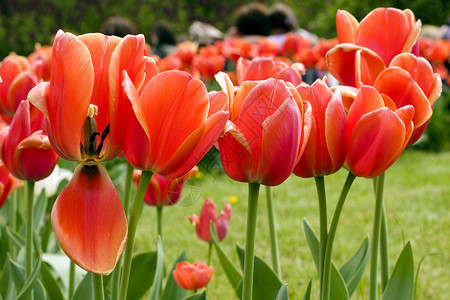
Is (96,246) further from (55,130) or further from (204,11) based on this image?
(204,11)

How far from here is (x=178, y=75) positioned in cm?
64

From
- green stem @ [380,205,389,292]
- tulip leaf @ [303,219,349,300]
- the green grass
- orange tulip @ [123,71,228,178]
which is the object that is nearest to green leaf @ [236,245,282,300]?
tulip leaf @ [303,219,349,300]

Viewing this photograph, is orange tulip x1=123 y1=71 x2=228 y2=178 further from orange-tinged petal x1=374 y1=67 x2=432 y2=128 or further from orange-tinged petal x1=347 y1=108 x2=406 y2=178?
orange-tinged petal x1=374 y1=67 x2=432 y2=128

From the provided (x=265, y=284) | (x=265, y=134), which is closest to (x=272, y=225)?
(x=265, y=284)

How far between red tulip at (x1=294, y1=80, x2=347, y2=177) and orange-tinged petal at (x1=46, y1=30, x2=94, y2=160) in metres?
0.27

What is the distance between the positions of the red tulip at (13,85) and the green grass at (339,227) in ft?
3.80

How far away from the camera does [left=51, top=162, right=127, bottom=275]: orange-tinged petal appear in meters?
0.62

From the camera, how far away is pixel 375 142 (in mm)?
708

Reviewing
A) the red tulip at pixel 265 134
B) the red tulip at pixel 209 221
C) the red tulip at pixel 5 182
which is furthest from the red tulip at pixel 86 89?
the red tulip at pixel 209 221

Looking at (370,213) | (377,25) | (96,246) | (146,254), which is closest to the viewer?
(96,246)

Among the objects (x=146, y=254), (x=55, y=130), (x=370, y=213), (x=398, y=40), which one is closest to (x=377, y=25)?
(x=398, y=40)

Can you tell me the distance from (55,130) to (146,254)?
0.85 meters

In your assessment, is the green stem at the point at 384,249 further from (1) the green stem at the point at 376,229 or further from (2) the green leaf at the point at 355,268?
(2) the green leaf at the point at 355,268

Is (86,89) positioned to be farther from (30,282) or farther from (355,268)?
(355,268)
